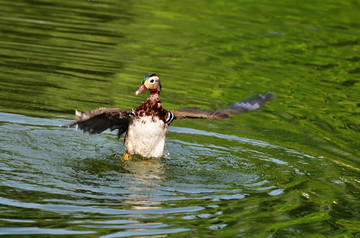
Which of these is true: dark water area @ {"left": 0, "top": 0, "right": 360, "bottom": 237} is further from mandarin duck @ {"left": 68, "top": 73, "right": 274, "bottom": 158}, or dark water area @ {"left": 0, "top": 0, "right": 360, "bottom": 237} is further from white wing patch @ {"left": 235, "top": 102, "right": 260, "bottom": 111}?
white wing patch @ {"left": 235, "top": 102, "right": 260, "bottom": 111}

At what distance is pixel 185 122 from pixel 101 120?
2.81 meters

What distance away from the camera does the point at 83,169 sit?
31.9ft

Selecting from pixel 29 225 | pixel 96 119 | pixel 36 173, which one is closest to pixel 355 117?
pixel 96 119

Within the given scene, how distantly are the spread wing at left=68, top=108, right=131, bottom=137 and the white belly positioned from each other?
0.23m

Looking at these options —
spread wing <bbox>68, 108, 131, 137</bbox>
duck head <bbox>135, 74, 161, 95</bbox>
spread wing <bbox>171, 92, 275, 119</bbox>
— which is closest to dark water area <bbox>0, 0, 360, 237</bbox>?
spread wing <bbox>68, 108, 131, 137</bbox>

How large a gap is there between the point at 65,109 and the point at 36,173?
345cm

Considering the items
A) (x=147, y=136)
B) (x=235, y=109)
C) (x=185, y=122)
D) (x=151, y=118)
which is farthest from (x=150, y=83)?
(x=185, y=122)

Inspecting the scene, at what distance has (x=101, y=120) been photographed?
409 inches

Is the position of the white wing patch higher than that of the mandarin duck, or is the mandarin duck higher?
the white wing patch

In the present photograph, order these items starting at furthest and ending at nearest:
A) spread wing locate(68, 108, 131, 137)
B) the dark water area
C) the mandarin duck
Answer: the mandarin duck, spread wing locate(68, 108, 131, 137), the dark water area

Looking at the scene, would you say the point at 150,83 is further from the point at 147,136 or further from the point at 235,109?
the point at 235,109

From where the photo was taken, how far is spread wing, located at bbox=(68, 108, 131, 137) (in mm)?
9492

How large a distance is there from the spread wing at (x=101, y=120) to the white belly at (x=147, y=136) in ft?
0.75

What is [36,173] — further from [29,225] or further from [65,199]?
[29,225]
